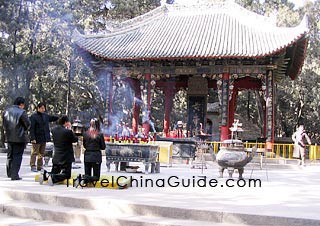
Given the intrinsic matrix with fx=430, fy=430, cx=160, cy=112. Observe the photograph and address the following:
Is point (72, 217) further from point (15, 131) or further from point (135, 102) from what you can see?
point (135, 102)

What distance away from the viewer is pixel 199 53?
698 inches

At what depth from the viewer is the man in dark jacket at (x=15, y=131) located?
7.24 metres

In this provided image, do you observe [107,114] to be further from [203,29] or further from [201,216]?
[201,216]

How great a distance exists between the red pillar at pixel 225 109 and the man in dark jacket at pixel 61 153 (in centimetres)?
1134

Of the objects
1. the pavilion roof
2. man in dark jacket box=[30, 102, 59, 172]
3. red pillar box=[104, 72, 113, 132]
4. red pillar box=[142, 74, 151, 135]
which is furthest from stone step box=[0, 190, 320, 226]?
red pillar box=[104, 72, 113, 132]

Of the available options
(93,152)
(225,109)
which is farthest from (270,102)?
(93,152)

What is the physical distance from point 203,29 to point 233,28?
1.44 meters

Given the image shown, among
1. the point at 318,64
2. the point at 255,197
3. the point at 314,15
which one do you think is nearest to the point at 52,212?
the point at 255,197

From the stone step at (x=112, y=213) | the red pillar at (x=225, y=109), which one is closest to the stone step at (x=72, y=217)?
the stone step at (x=112, y=213)

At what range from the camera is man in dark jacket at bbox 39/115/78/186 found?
697cm

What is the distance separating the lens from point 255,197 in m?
6.18

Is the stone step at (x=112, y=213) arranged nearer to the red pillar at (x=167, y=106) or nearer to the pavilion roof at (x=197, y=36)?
the pavilion roof at (x=197, y=36)

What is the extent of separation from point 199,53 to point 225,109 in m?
2.59

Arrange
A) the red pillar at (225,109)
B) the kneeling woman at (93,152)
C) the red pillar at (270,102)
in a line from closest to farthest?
the kneeling woman at (93,152), the red pillar at (225,109), the red pillar at (270,102)
